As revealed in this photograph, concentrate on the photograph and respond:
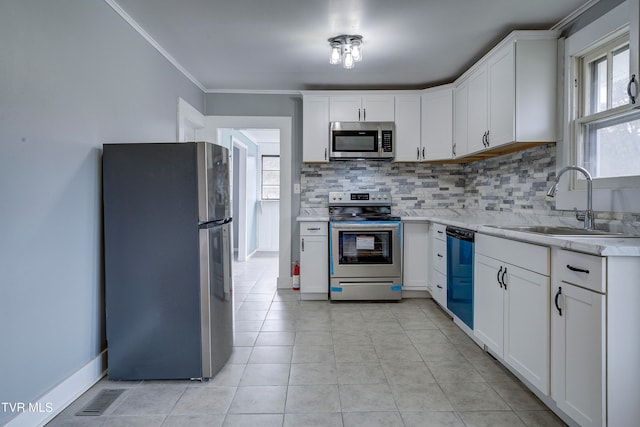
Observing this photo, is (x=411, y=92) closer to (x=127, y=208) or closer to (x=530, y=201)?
(x=530, y=201)

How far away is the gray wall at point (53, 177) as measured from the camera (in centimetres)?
158

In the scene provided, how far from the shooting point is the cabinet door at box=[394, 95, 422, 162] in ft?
13.2

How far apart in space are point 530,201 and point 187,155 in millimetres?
2528

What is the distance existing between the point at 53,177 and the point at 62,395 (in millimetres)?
1098

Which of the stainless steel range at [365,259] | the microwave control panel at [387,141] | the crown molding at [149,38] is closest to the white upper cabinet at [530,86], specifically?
the microwave control panel at [387,141]

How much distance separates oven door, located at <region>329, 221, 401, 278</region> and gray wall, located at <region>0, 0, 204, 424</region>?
218cm

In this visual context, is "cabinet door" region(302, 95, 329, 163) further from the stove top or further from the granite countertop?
the granite countertop

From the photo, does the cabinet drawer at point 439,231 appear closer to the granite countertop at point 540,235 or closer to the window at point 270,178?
the granite countertop at point 540,235

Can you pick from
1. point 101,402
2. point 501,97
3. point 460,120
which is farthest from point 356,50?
point 101,402

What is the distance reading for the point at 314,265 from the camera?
12.9 feet

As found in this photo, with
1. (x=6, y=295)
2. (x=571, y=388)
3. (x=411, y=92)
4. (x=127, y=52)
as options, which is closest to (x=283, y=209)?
(x=411, y=92)

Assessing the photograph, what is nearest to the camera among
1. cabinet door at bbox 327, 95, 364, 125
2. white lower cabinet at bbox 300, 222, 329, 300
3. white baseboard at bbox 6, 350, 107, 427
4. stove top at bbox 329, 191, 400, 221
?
white baseboard at bbox 6, 350, 107, 427

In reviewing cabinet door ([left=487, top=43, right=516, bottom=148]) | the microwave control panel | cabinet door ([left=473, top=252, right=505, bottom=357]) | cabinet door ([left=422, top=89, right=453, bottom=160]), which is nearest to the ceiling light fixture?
cabinet door ([left=487, top=43, right=516, bottom=148])

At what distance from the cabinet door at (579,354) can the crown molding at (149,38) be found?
9.83 feet
